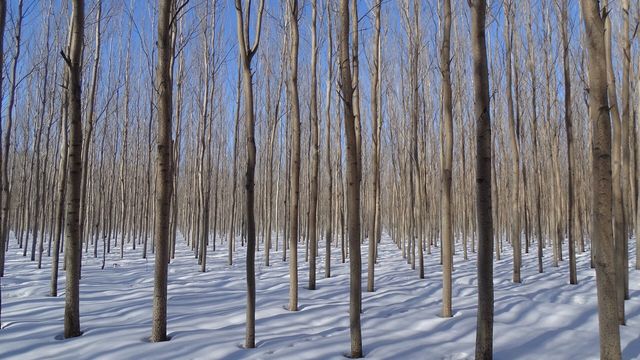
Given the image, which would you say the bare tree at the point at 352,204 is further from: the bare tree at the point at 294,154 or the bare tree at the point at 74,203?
the bare tree at the point at 74,203

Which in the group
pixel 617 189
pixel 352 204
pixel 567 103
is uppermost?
pixel 567 103

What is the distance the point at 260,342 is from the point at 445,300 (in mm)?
2100

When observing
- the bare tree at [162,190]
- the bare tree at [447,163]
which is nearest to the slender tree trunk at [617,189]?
the bare tree at [447,163]

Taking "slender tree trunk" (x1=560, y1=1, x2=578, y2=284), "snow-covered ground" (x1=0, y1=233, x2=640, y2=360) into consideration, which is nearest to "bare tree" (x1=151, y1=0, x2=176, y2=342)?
"snow-covered ground" (x1=0, y1=233, x2=640, y2=360)

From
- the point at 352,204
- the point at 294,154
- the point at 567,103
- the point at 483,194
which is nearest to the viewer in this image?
the point at 483,194

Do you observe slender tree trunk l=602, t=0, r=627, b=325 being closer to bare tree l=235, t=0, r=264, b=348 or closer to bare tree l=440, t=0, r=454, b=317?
bare tree l=440, t=0, r=454, b=317

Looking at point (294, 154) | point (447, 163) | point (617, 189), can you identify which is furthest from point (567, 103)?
point (294, 154)

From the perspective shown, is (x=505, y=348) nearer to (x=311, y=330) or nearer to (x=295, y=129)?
(x=311, y=330)

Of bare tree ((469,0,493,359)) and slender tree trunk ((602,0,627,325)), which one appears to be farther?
slender tree trunk ((602,0,627,325))

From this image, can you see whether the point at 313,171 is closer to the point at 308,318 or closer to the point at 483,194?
the point at 308,318

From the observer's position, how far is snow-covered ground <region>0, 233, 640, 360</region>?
129 inches

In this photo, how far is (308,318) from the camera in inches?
178

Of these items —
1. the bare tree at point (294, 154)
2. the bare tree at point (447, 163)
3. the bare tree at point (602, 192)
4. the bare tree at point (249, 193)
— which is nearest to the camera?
the bare tree at point (602, 192)

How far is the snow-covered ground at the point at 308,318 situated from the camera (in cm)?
327
